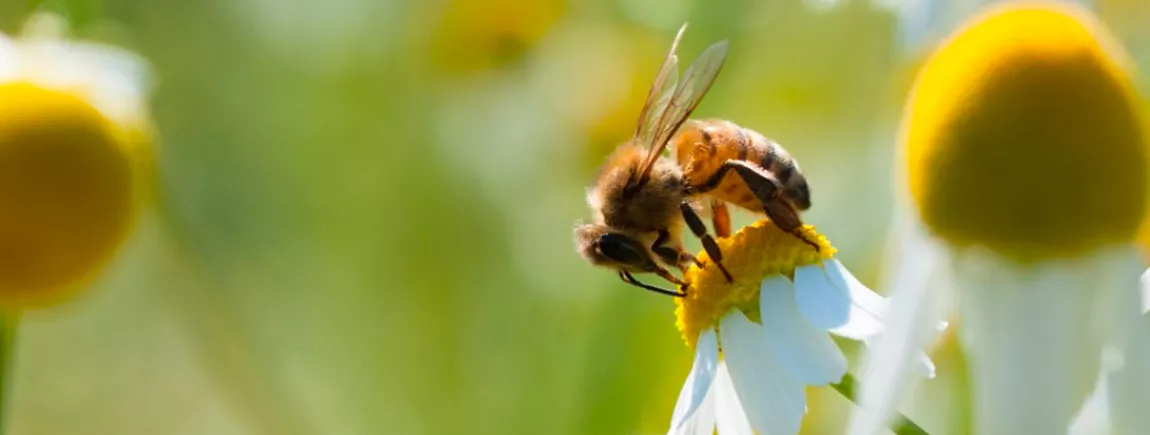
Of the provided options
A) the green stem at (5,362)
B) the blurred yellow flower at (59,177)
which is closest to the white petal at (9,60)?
the blurred yellow flower at (59,177)

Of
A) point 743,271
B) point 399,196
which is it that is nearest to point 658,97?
point 743,271

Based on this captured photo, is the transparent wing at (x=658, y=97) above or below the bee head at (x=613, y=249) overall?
above

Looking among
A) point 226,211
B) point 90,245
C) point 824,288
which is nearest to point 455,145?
point 226,211

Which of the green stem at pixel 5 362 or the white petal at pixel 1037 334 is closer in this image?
the white petal at pixel 1037 334

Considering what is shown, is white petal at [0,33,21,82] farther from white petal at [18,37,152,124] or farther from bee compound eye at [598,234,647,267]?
bee compound eye at [598,234,647,267]

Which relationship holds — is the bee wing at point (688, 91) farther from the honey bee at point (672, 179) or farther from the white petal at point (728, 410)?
the white petal at point (728, 410)

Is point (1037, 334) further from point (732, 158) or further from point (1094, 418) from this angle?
point (732, 158)
